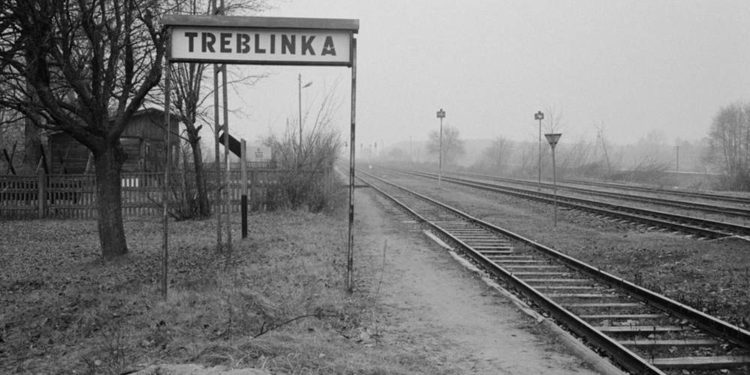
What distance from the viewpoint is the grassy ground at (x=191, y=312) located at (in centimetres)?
534

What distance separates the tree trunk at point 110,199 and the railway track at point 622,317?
6965mm

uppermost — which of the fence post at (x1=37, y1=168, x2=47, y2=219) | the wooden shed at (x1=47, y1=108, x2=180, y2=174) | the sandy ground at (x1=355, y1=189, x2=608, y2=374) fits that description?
the wooden shed at (x1=47, y1=108, x2=180, y2=174)

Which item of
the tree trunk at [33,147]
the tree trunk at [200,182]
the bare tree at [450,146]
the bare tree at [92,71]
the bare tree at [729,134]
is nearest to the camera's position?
the bare tree at [92,71]

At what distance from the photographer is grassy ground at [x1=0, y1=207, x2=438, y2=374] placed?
A: 5.34 m

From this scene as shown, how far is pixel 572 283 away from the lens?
875 cm

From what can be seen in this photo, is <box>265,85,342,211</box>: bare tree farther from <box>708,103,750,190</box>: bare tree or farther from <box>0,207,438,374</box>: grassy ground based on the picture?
<box>708,103,750,190</box>: bare tree

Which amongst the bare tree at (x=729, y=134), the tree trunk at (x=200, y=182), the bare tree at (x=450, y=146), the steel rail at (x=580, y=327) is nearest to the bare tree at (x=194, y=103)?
the tree trunk at (x=200, y=182)

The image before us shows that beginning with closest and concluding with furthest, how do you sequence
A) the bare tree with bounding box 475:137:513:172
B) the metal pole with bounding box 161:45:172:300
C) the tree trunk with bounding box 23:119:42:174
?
the metal pole with bounding box 161:45:172:300 → the tree trunk with bounding box 23:119:42:174 → the bare tree with bounding box 475:137:513:172

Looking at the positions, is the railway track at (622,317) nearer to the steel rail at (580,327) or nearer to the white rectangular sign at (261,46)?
the steel rail at (580,327)

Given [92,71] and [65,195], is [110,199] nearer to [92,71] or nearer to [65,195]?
[92,71]

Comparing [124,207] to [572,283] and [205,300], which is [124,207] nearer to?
[205,300]

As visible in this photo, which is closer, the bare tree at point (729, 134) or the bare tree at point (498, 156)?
the bare tree at point (729, 134)

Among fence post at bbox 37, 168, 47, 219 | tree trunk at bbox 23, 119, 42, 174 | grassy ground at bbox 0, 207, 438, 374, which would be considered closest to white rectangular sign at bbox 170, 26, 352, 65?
grassy ground at bbox 0, 207, 438, 374

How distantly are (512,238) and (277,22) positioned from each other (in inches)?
332
